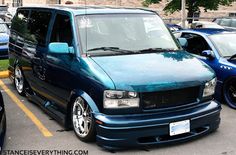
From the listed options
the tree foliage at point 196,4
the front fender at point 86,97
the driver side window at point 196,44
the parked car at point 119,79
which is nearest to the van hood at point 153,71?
the parked car at point 119,79

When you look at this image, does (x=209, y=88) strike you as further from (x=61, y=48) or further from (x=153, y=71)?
(x=61, y=48)

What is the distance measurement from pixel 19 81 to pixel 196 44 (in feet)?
11.8

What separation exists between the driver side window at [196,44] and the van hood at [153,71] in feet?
7.59

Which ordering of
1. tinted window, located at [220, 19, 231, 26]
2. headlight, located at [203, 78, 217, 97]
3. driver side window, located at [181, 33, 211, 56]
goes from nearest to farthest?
headlight, located at [203, 78, 217, 97] → driver side window, located at [181, 33, 211, 56] → tinted window, located at [220, 19, 231, 26]

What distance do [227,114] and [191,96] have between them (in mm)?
1801

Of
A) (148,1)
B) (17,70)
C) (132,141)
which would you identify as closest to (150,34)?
(132,141)

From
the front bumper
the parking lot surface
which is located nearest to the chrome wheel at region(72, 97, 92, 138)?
the parking lot surface

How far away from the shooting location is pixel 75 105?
17.0 ft

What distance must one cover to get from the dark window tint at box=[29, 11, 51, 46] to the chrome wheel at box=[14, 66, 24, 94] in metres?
1.03

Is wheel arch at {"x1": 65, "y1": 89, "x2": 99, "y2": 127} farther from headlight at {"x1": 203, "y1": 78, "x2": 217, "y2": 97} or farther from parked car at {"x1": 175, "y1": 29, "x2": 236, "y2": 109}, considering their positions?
parked car at {"x1": 175, "y1": 29, "x2": 236, "y2": 109}

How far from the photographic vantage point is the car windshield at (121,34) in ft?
17.6

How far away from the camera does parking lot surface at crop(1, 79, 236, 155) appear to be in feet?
15.7

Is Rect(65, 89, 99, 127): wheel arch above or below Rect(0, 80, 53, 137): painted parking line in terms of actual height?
above

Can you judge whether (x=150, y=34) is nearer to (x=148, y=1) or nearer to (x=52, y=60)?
(x=52, y=60)
